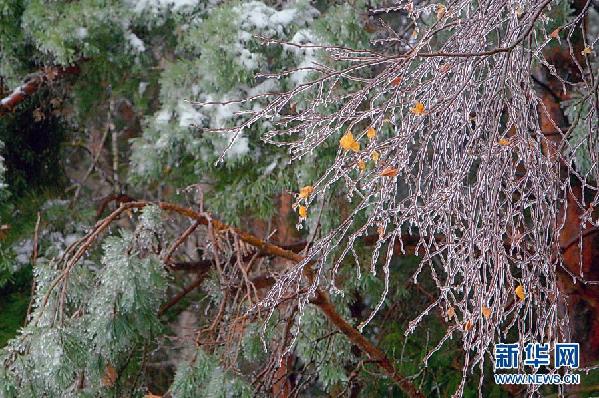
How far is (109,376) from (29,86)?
6.51ft

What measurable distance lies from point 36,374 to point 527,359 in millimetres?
1662

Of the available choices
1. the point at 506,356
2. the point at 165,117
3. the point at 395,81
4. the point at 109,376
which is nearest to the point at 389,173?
the point at 395,81

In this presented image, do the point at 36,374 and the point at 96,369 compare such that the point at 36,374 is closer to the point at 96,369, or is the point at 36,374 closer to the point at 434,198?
the point at 96,369

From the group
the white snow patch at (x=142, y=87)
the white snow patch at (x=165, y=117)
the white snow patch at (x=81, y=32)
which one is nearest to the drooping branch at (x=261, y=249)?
the white snow patch at (x=165, y=117)

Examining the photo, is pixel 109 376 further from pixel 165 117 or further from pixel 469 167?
pixel 469 167

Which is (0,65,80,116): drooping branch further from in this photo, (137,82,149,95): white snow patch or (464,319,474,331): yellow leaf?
(464,319,474,331): yellow leaf

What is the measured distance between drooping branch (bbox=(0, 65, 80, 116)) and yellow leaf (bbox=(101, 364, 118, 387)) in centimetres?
189

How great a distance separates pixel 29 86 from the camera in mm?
4406

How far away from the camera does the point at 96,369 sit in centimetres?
294

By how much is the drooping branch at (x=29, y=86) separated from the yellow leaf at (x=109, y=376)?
6.20ft

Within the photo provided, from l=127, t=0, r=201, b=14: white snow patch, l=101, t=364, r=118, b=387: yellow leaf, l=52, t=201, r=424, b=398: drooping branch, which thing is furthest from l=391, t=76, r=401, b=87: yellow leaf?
l=127, t=0, r=201, b=14: white snow patch

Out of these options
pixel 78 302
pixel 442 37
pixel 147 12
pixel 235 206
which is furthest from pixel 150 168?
pixel 442 37

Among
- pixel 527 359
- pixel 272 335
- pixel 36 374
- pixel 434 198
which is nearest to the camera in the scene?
pixel 434 198

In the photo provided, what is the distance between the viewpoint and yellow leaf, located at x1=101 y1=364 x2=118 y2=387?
306 centimetres
